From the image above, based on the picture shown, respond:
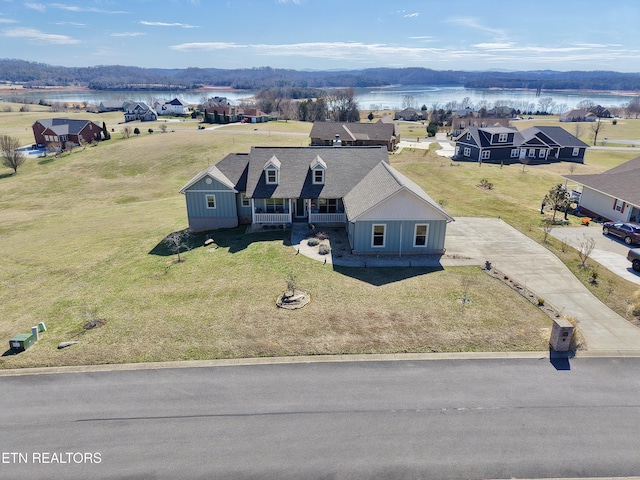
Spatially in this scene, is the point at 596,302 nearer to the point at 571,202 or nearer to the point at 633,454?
the point at 633,454

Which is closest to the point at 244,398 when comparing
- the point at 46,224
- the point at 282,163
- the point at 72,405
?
the point at 72,405

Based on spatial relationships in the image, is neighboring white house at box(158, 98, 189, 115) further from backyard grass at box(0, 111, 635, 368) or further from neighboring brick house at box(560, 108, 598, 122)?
neighboring brick house at box(560, 108, 598, 122)

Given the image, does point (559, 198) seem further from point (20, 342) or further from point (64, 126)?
point (64, 126)

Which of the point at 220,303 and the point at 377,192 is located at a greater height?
the point at 377,192

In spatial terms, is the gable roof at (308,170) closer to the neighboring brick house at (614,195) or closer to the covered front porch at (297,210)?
the covered front porch at (297,210)

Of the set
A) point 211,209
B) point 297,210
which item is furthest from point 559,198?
point 211,209

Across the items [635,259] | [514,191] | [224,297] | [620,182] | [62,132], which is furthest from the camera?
[62,132]
